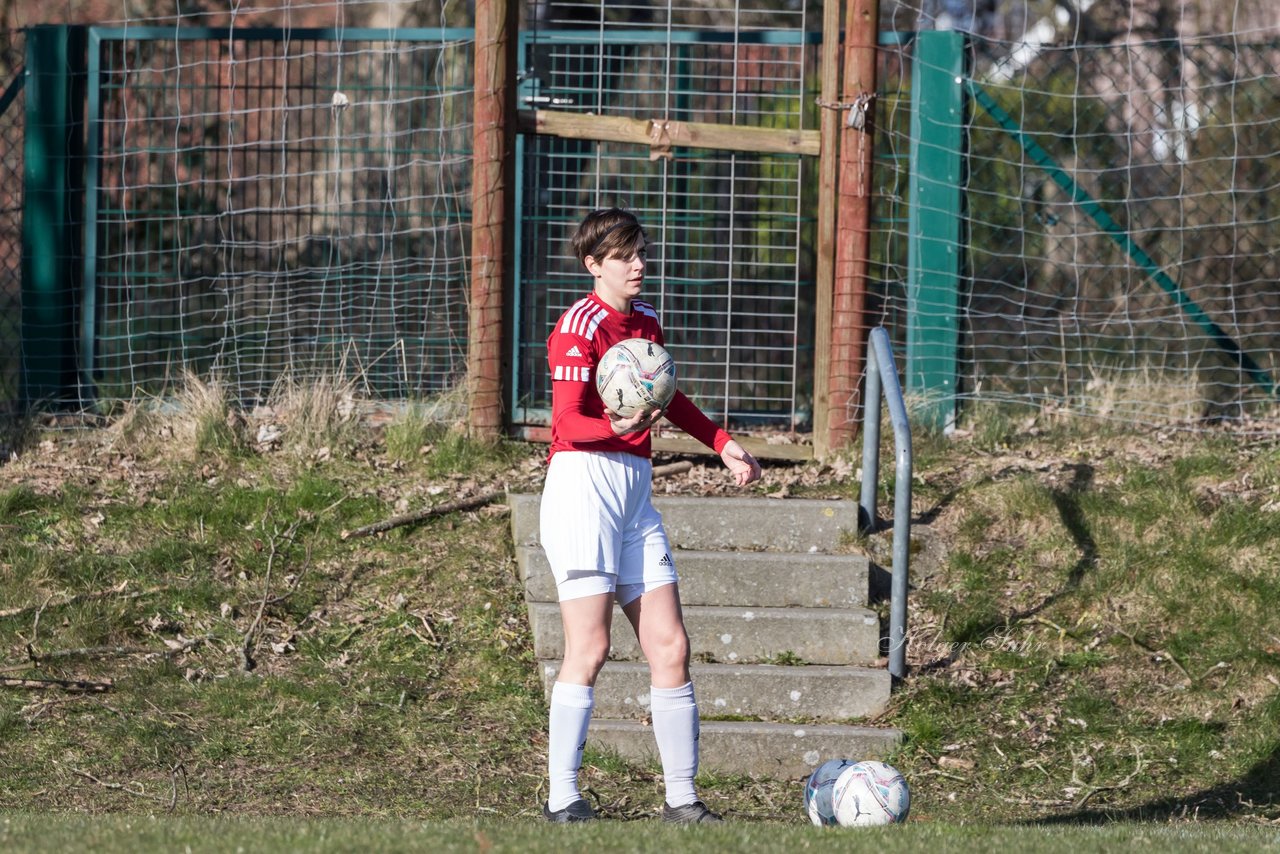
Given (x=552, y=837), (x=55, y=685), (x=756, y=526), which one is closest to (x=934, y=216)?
(x=756, y=526)

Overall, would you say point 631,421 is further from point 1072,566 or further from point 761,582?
point 1072,566

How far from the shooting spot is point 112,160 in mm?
9594

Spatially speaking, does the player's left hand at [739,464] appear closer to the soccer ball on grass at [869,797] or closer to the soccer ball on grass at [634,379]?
the soccer ball on grass at [634,379]

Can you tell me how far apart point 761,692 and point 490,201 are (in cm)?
337

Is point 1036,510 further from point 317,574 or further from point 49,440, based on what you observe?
point 49,440

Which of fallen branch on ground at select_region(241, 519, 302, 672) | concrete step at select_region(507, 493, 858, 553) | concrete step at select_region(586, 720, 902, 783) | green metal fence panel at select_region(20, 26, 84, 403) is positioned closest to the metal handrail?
concrete step at select_region(507, 493, 858, 553)

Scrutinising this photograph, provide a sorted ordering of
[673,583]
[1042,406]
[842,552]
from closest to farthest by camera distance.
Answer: [673,583], [842,552], [1042,406]

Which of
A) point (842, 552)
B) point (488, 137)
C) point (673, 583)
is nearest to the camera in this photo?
point (673, 583)

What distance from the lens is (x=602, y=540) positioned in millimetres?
4738

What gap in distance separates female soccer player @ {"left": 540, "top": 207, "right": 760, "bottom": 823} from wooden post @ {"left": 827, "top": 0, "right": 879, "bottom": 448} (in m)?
3.69

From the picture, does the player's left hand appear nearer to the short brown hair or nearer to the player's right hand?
the player's right hand

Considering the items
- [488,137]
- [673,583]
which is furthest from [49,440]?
[673,583]

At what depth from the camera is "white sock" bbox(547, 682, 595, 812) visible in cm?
477

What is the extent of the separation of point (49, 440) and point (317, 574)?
2289mm
